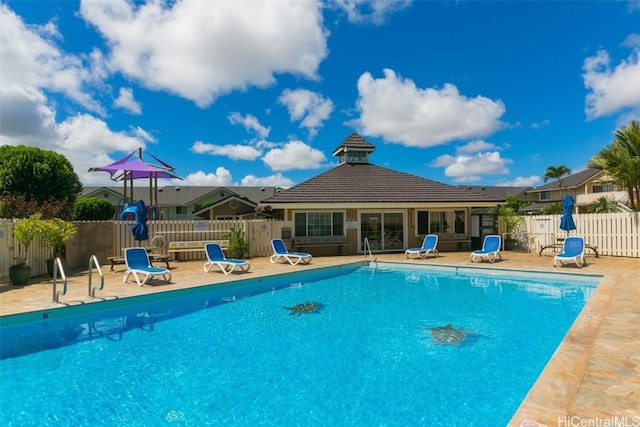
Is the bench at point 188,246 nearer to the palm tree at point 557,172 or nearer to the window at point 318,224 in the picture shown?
the window at point 318,224

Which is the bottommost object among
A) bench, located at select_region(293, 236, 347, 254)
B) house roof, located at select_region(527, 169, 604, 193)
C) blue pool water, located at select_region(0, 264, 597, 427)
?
blue pool water, located at select_region(0, 264, 597, 427)

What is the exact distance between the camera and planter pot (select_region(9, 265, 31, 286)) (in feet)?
30.7

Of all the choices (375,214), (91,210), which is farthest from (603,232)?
(91,210)

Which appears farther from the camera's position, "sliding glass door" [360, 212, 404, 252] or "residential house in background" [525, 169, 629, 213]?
"residential house in background" [525, 169, 629, 213]

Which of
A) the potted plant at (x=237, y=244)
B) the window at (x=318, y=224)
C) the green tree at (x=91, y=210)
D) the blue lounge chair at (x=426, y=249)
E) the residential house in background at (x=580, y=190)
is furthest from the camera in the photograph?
the residential house in background at (x=580, y=190)

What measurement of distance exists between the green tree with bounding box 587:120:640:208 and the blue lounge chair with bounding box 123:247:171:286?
66.1 ft

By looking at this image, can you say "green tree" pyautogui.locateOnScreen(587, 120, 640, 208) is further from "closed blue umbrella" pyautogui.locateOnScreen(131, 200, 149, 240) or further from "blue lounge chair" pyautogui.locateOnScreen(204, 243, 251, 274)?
"closed blue umbrella" pyautogui.locateOnScreen(131, 200, 149, 240)

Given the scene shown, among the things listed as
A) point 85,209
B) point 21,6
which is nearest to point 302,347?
point 21,6

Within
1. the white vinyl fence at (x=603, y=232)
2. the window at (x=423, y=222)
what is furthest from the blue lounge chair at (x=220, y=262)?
the white vinyl fence at (x=603, y=232)

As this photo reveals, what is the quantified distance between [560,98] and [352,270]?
670 inches

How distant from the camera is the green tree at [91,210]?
2545 cm

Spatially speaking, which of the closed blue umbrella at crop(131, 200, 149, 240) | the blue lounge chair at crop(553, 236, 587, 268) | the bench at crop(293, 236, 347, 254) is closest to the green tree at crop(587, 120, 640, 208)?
the blue lounge chair at crop(553, 236, 587, 268)

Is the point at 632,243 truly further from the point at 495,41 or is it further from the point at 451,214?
the point at 495,41

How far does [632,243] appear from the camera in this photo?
14836 millimetres
